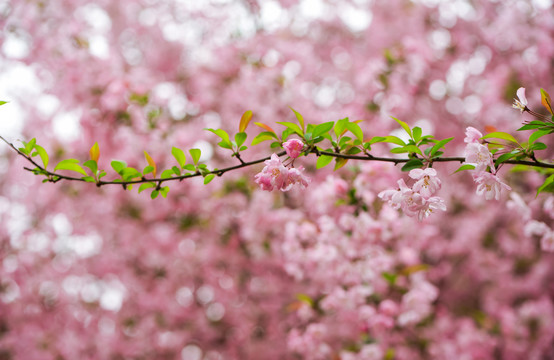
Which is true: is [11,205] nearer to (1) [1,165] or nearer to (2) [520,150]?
(1) [1,165]

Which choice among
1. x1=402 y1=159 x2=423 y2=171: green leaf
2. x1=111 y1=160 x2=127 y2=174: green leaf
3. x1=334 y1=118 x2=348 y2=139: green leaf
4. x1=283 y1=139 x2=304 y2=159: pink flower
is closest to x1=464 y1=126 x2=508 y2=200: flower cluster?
x1=402 y1=159 x2=423 y2=171: green leaf

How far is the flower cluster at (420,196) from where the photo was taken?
1.07 metres

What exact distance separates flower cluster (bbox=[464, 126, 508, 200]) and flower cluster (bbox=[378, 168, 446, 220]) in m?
0.09

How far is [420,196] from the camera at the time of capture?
1095 mm

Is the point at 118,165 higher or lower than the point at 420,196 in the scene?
higher

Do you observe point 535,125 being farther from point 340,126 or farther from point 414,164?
point 340,126

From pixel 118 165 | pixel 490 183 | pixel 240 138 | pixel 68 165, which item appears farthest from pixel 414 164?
pixel 68 165

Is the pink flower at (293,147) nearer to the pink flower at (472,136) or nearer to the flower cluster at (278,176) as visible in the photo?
the flower cluster at (278,176)

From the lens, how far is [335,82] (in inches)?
209

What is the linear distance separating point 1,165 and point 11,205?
2.43 ft

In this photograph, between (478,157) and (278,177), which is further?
(278,177)

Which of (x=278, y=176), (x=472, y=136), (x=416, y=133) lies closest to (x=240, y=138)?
(x=278, y=176)

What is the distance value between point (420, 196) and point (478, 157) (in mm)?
166

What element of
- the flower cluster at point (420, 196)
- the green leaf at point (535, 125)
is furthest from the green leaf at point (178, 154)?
the green leaf at point (535, 125)
